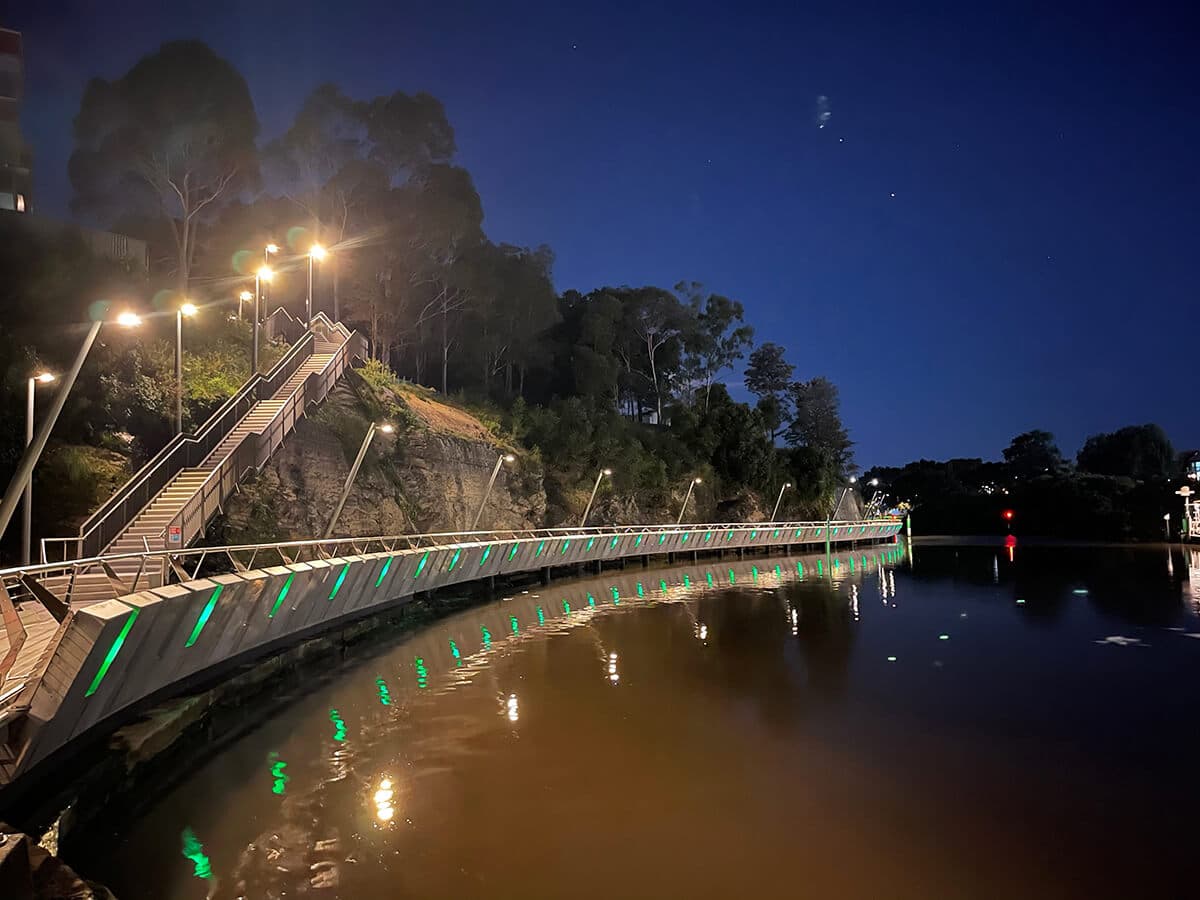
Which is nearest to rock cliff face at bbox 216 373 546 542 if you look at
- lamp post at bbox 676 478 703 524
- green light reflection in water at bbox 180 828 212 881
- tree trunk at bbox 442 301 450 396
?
tree trunk at bbox 442 301 450 396

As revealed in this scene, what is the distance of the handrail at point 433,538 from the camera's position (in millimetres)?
9609

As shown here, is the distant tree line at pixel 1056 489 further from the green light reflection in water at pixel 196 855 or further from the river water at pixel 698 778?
the green light reflection in water at pixel 196 855

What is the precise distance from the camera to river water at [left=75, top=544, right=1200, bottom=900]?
21.8ft

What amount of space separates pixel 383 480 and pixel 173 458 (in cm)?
1016

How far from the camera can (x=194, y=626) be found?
992 cm

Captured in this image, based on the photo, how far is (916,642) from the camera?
61.3ft

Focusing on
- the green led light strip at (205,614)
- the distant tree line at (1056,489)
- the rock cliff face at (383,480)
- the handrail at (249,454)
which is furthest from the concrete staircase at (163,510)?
the distant tree line at (1056,489)

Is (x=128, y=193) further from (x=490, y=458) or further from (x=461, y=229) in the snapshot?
(x=490, y=458)

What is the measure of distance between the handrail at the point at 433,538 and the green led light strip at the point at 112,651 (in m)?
0.88

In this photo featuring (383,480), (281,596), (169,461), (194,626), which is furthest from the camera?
(383,480)

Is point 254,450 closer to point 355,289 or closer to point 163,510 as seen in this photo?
point 163,510

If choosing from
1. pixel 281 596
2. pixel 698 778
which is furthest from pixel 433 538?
pixel 698 778

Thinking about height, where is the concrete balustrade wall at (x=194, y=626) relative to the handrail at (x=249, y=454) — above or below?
below

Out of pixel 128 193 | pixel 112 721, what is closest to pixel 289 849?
pixel 112 721
